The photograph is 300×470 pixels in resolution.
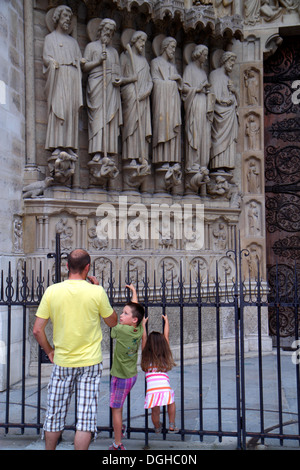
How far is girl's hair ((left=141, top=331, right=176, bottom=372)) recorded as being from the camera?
3994 mm

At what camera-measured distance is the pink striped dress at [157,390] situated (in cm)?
396

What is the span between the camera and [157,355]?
4.00 metres

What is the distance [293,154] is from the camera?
877 centimetres

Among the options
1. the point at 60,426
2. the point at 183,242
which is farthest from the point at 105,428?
the point at 183,242

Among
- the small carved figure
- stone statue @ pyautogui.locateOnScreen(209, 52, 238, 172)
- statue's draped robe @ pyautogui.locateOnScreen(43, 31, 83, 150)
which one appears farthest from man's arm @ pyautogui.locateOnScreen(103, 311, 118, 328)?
stone statue @ pyautogui.locateOnScreen(209, 52, 238, 172)

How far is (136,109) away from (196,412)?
14.2 feet

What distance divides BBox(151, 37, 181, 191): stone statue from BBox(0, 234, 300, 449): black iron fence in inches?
75.8

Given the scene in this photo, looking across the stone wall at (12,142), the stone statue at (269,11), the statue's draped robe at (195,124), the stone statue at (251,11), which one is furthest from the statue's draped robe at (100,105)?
the stone statue at (269,11)

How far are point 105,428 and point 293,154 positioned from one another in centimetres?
621

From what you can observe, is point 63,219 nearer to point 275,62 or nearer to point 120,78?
point 120,78

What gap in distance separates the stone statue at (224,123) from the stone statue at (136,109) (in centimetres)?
121

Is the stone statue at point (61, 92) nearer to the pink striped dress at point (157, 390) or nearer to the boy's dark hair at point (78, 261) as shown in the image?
the boy's dark hair at point (78, 261)

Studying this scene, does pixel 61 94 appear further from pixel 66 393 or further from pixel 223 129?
pixel 66 393

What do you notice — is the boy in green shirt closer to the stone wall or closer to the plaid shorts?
the plaid shorts
